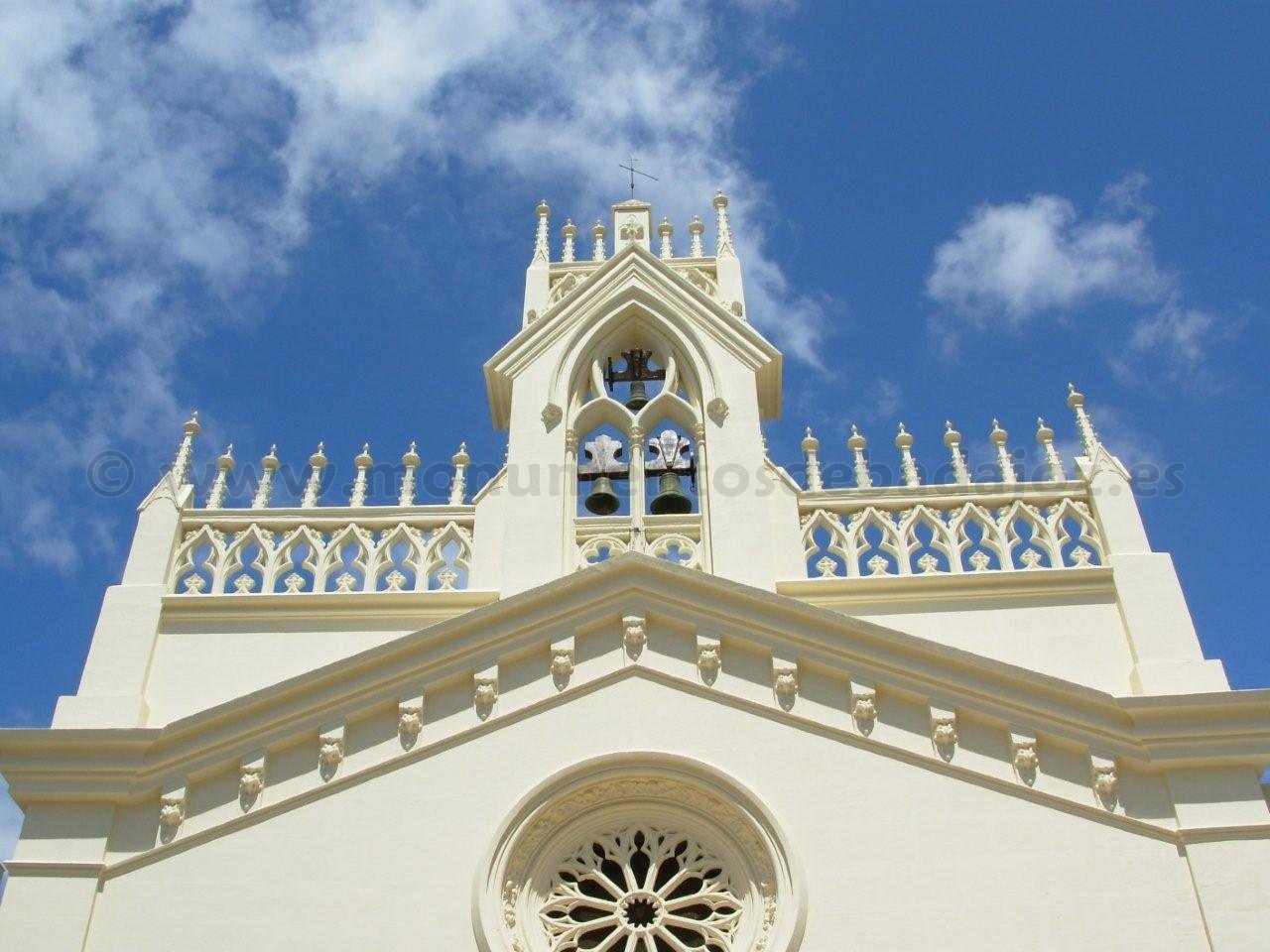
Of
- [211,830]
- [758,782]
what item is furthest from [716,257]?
[211,830]

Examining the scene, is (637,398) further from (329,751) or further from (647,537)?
(329,751)

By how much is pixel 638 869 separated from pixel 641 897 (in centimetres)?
29

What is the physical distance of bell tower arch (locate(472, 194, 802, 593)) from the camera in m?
12.5

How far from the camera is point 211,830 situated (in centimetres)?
1014

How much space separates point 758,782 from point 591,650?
5.82ft

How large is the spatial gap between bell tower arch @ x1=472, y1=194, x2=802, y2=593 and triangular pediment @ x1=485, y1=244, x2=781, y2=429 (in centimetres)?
1

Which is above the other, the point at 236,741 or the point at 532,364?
the point at 532,364

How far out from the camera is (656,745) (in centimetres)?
1038

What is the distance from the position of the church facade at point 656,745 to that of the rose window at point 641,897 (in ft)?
0.08

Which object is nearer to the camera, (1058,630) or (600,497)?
(1058,630)

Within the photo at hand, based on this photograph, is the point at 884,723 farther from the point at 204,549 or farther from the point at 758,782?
the point at 204,549

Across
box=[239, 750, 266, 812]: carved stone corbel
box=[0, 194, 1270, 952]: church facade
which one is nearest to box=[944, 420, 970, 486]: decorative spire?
box=[0, 194, 1270, 952]: church facade

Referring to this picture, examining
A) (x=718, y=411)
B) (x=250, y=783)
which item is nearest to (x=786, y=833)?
(x=250, y=783)

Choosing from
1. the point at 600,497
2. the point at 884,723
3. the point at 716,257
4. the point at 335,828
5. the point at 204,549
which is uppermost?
the point at 716,257
